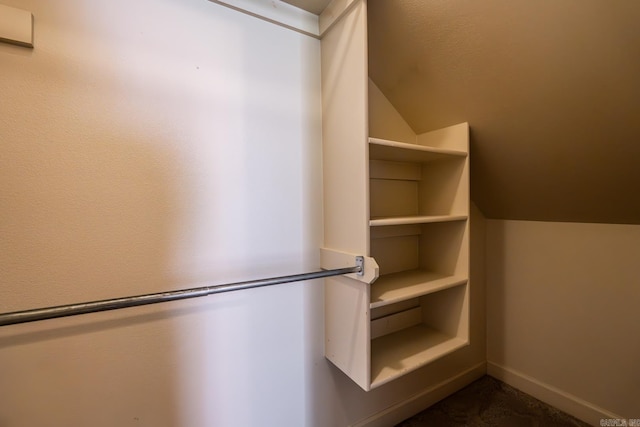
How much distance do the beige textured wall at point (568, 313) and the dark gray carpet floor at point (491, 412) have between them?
3.5 inches

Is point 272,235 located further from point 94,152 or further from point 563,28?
point 563,28

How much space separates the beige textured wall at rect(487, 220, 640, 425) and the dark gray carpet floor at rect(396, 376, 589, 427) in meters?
0.09

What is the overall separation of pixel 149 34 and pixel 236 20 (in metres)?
0.34

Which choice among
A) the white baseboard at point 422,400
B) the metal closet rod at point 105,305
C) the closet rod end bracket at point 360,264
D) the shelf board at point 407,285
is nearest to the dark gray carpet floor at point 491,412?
the white baseboard at point 422,400

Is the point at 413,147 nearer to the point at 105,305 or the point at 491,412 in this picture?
the point at 105,305

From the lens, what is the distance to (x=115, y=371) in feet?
2.84

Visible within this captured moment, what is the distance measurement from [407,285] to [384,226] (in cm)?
34

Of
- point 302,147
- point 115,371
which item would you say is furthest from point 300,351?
point 302,147

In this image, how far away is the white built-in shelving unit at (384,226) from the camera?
1.02 meters

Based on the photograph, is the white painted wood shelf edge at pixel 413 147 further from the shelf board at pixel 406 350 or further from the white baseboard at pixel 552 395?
the white baseboard at pixel 552 395

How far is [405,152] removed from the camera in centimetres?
124

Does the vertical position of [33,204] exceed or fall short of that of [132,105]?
it falls short

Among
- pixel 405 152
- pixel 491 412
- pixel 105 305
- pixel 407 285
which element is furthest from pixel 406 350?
pixel 105 305

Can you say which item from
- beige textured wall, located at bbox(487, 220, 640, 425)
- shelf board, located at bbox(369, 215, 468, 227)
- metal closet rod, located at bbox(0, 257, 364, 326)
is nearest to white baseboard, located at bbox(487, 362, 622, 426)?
beige textured wall, located at bbox(487, 220, 640, 425)
